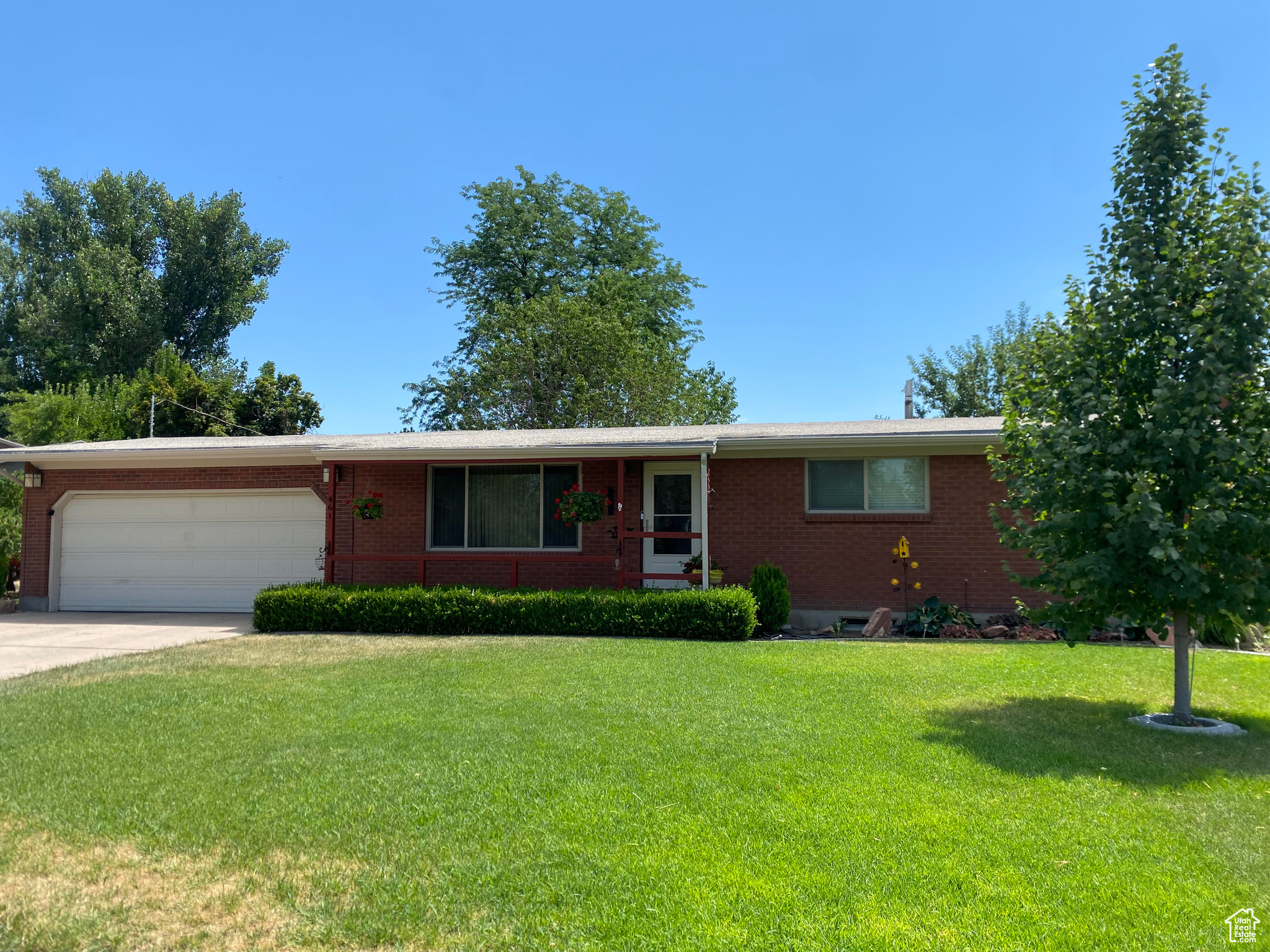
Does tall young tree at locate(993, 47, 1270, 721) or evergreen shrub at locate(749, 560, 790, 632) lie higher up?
tall young tree at locate(993, 47, 1270, 721)

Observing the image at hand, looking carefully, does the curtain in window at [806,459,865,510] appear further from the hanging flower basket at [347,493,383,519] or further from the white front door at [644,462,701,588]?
the hanging flower basket at [347,493,383,519]

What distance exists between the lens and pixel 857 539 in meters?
12.7

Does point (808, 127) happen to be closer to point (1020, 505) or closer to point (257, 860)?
point (1020, 505)

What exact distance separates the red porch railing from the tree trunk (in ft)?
19.9

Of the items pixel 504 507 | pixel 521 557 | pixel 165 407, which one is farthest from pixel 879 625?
pixel 165 407

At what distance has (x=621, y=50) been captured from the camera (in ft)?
48.9

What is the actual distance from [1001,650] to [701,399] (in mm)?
20867

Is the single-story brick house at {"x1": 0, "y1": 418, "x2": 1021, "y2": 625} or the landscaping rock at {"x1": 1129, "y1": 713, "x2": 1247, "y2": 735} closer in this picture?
the landscaping rock at {"x1": 1129, "y1": 713, "x2": 1247, "y2": 735}

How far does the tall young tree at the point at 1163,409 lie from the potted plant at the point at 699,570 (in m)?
5.75

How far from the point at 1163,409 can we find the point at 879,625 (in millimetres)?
6184

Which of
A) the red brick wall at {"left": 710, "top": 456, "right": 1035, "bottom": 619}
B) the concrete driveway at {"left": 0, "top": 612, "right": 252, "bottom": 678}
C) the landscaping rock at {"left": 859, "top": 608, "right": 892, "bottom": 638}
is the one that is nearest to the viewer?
the concrete driveway at {"left": 0, "top": 612, "right": 252, "bottom": 678}

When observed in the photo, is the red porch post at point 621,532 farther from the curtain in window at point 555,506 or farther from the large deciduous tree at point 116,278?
the large deciduous tree at point 116,278

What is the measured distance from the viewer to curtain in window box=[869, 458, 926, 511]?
1260 centimetres

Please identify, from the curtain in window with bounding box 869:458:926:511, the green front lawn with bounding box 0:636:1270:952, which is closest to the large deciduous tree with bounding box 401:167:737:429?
A: the curtain in window with bounding box 869:458:926:511
